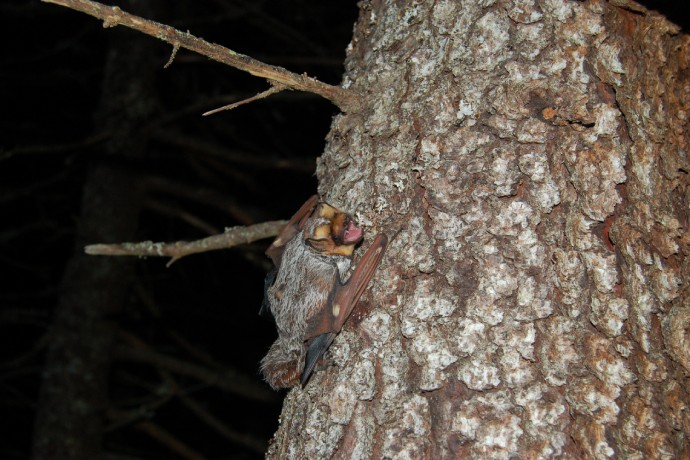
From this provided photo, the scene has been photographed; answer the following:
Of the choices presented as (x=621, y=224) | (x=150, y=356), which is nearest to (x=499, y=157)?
(x=621, y=224)

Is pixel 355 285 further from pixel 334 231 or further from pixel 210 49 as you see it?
pixel 210 49

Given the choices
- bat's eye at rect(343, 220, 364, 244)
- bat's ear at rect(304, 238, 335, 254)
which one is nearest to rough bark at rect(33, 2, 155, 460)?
bat's ear at rect(304, 238, 335, 254)

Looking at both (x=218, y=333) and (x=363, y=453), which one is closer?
(x=363, y=453)

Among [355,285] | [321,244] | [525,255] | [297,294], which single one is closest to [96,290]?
[297,294]

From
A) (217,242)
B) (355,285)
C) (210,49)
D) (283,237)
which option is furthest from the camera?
(217,242)

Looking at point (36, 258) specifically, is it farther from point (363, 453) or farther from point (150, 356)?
point (363, 453)

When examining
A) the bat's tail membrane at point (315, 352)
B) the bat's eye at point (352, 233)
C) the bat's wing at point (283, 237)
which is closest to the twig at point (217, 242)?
the bat's wing at point (283, 237)

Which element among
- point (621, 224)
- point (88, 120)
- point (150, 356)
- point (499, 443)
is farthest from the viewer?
point (88, 120)
